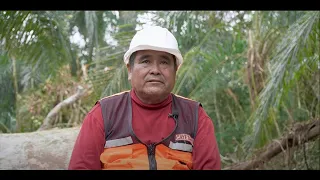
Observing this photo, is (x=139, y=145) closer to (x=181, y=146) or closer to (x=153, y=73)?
(x=181, y=146)

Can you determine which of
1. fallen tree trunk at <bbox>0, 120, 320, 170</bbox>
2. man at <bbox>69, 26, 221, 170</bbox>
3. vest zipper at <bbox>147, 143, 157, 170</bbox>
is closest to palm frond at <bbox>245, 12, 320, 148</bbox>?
fallen tree trunk at <bbox>0, 120, 320, 170</bbox>

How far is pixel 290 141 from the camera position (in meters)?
5.76

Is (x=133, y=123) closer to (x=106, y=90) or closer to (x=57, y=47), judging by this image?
(x=106, y=90)

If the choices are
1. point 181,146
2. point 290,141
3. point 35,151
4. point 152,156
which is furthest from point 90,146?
point 290,141

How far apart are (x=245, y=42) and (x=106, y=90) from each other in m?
3.28

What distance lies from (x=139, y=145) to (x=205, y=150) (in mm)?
338

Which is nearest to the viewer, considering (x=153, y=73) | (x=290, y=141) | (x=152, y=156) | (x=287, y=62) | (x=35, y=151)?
(x=152, y=156)

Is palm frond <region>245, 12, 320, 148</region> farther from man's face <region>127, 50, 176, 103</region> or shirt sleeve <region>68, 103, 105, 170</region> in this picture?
shirt sleeve <region>68, 103, 105, 170</region>

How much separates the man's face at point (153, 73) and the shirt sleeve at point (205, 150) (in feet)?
0.91

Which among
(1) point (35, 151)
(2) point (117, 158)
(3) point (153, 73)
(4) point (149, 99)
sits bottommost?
(1) point (35, 151)

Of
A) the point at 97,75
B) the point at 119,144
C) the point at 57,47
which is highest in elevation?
the point at 57,47
